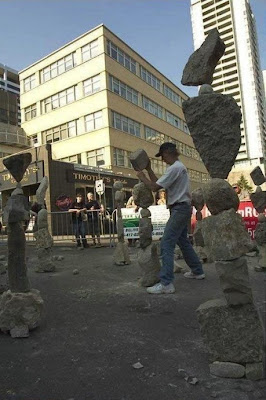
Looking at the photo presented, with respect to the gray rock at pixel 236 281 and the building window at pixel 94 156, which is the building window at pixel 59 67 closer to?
the building window at pixel 94 156

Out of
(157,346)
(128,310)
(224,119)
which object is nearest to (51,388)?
(157,346)

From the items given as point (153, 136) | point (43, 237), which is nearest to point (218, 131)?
point (43, 237)

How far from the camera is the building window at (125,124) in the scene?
27.1 metres

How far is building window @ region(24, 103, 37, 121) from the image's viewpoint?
31391 millimetres

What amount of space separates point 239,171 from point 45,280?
71.0 m

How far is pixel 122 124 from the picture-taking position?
28000 millimetres

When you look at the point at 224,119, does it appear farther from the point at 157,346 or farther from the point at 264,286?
the point at 264,286

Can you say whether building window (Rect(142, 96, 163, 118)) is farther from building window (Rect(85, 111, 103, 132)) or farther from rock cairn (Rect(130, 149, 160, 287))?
rock cairn (Rect(130, 149, 160, 287))

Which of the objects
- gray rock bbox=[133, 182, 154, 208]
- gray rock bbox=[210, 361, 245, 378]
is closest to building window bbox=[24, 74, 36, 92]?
gray rock bbox=[133, 182, 154, 208]

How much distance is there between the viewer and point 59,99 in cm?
2930

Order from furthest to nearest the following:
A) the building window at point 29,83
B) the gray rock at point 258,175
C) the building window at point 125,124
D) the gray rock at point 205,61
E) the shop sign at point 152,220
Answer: the building window at point 29,83, the building window at point 125,124, the shop sign at point 152,220, the gray rock at point 258,175, the gray rock at point 205,61

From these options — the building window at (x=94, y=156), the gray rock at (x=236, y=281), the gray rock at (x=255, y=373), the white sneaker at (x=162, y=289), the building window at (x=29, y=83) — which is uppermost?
the building window at (x=29, y=83)

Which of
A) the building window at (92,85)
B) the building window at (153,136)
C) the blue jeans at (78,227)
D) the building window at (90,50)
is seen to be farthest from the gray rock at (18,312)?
the building window at (153,136)

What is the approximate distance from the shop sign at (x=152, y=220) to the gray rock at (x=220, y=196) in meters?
7.58
